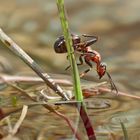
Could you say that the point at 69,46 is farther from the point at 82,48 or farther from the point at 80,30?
the point at 80,30

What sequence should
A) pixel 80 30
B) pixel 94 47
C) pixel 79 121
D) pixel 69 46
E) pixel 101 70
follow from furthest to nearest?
pixel 80 30, pixel 94 47, pixel 101 70, pixel 79 121, pixel 69 46

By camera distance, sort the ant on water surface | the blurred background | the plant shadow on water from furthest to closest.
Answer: the blurred background < the plant shadow on water < the ant on water surface

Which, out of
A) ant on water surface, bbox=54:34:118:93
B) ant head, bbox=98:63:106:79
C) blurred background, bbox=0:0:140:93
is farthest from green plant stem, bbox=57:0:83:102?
blurred background, bbox=0:0:140:93

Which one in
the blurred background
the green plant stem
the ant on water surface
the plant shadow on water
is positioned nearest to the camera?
the green plant stem

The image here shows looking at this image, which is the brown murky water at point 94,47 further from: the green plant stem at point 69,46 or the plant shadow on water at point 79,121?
the green plant stem at point 69,46

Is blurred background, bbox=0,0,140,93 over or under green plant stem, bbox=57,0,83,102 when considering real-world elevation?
over

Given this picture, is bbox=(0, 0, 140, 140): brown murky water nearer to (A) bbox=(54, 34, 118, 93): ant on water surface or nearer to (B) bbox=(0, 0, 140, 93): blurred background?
(B) bbox=(0, 0, 140, 93): blurred background

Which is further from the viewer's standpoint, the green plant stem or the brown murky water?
the brown murky water

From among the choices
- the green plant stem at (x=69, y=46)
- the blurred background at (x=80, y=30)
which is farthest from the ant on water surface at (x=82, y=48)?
the blurred background at (x=80, y=30)

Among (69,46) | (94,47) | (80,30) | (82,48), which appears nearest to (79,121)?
(82,48)
